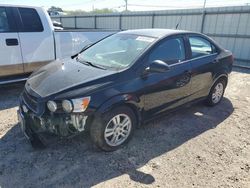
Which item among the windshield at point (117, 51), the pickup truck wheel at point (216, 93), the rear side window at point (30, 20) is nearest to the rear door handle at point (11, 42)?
the rear side window at point (30, 20)

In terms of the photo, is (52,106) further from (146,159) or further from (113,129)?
(146,159)

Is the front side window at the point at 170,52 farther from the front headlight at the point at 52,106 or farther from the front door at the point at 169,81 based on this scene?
the front headlight at the point at 52,106

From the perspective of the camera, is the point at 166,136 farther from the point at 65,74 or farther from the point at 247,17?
the point at 247,17

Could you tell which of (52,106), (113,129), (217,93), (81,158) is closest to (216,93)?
(217,93)

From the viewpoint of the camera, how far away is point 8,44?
4898mm

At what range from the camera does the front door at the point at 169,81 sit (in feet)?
11.6

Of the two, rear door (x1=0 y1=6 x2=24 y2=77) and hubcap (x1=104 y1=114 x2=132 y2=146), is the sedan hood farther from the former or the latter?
rear door (x1=0 y1=6 x2=24 y2=77)

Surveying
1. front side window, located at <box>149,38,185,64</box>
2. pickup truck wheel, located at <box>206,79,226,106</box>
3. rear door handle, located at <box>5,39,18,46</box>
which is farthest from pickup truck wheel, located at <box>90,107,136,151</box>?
rear door handle, located at <box>5,39,18,46</box>

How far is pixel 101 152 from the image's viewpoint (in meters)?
3.28

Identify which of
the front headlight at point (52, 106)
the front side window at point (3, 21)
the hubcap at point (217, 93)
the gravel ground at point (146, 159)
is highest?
the front side window at point (3, 21)

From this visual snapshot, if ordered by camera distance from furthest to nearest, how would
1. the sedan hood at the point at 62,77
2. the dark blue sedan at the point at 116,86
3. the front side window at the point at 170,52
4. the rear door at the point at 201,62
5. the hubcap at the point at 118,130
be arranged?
1. the rear door at the point at 201,62
2. the front side window at the point at 170,52
3. the hubcap at the point at 118,130
4. the sedan hood at the point at 62,77
5. the dark blue sedan at the point at 116,86

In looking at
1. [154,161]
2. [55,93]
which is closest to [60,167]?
[55,93]

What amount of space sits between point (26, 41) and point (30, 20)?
19.1 inches

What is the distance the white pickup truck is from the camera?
4914 millimetres
